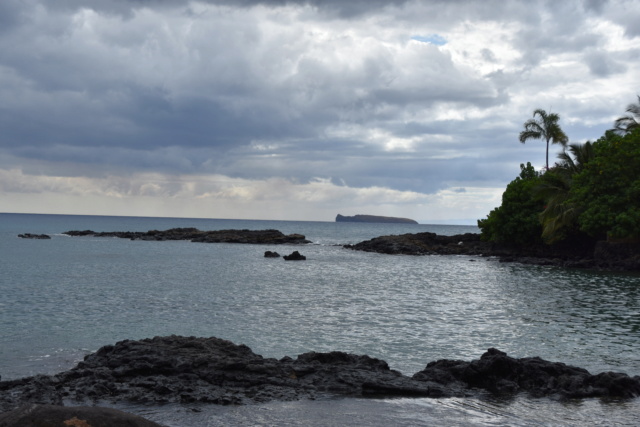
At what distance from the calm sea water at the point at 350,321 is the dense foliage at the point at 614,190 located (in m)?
4.04

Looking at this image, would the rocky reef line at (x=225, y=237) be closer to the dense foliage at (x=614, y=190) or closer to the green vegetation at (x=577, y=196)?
the green vegetation at (x=577, y=196)

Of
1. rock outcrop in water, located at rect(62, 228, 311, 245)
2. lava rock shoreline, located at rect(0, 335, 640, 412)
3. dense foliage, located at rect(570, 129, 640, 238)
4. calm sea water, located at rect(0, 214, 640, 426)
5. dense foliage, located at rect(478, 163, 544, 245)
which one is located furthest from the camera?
rock outcrop in water, located at rect(62, 228, 311, 245)

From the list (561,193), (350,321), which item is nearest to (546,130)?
(561,193)

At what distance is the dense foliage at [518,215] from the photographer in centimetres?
5794

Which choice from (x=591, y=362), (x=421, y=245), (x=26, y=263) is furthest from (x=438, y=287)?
(x=421, y=245)

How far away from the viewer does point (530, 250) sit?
201 ft

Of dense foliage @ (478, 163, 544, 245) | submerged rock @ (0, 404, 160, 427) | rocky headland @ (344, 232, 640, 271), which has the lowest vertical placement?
submerged rock @ (0, 404, 160, 427)

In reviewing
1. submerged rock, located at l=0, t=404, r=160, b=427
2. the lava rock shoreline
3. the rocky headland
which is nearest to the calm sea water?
the lava rock shoreline

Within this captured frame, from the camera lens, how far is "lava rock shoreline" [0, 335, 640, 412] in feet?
37.4

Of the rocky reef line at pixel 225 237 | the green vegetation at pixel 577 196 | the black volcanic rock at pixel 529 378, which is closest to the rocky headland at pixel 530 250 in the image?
the green vegetation at pixel 577 196

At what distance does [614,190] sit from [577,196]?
3.24 meters

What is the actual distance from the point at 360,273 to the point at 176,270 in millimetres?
15076

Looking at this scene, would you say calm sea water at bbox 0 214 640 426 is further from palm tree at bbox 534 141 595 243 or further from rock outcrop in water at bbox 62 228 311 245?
rock outcrop in water at bbox 62 228 311 245

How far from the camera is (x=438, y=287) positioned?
37344 mm
